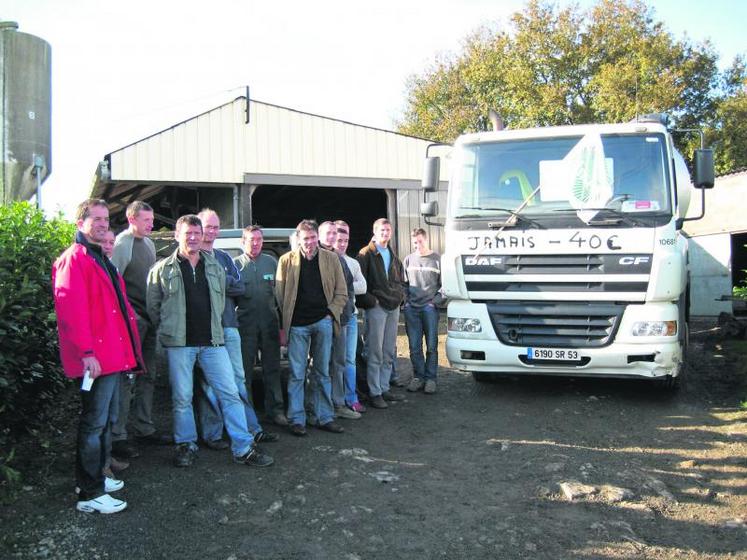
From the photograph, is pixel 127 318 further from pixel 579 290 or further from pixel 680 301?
pixel 680 301


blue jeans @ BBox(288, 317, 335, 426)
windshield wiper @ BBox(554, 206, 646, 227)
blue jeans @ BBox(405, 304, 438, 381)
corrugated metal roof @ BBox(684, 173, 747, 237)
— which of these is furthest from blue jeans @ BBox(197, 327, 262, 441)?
corrugated metal roof @ BBox(684, 173, 747, 237)

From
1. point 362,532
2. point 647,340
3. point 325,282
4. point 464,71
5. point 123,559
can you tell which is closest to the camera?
point 123,559

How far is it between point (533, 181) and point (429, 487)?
11.7ft

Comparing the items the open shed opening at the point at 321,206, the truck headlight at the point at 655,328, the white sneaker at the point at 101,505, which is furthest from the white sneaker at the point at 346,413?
the open shed opening at the point at 321,206

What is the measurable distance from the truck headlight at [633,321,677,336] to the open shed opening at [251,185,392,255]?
36.5ft

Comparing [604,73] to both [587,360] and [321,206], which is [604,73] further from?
[587,360]

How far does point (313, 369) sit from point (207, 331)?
1345 millimetres

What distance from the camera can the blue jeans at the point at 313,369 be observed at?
559cm

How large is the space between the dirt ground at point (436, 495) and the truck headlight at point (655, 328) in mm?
843

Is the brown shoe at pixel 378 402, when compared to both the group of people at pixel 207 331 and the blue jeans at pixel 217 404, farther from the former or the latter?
the blue jeans at pixel 217 404

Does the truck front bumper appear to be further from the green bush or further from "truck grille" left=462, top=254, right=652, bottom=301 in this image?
the green bush

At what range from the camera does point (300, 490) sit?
4.33m

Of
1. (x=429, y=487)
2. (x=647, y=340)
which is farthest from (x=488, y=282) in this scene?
(x=429, y=487)

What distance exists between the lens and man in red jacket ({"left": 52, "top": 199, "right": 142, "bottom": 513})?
3.76 m
